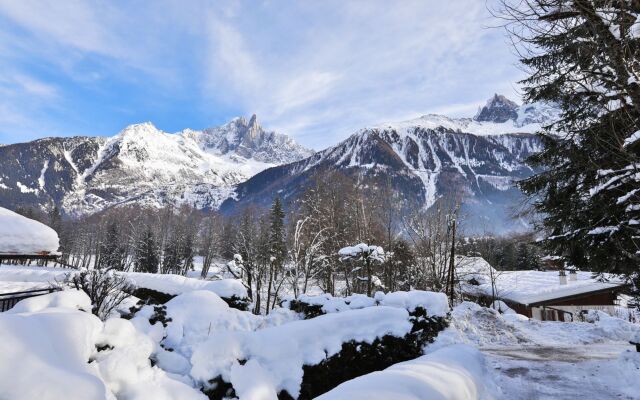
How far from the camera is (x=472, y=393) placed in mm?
5637

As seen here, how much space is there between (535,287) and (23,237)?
107 feet

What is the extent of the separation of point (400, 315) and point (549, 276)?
31.2 m

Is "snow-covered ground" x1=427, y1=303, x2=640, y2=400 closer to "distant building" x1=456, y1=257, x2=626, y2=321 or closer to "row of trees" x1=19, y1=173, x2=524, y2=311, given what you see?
"row of trees" x1=19, y1=173, x2=524, y2=311

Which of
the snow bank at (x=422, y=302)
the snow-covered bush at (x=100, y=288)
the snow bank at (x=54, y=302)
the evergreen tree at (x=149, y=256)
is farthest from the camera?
the evergreen tree at (x=149, y=256)

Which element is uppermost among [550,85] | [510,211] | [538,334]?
[550,85]

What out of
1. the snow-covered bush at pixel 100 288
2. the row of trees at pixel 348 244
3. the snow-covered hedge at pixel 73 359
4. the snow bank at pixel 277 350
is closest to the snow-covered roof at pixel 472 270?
the row of trees at pixel 348 244

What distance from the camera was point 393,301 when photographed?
10.5m

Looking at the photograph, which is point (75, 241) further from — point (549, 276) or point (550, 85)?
point (550, 85)

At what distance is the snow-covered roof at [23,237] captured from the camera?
33.3 ft

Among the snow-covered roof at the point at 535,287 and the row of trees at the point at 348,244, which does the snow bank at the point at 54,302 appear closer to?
the row of trees at the point at 348,244

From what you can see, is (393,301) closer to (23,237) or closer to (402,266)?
(23,237)

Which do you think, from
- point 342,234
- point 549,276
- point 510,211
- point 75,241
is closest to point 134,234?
point 75,241

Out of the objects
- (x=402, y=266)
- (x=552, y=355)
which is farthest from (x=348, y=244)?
(x=552, y=355)

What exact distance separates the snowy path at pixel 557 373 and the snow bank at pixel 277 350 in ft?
10.2
